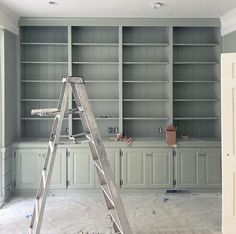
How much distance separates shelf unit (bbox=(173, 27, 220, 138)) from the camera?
5.48 m

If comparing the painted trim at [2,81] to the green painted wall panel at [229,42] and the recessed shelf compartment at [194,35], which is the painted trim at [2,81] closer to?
the recessed shelf compartment at [194,35]

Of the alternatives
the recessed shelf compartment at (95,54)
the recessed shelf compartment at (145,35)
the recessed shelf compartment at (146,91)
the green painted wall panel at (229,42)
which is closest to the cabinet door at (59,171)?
the recessed shelf compartment at (146,91)

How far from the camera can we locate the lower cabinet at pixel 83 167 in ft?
16.4

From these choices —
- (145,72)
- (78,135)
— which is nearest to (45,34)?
(145,72)

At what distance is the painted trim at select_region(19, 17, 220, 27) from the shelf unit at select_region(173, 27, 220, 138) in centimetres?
29

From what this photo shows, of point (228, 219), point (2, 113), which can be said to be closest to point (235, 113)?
point (228, 219)

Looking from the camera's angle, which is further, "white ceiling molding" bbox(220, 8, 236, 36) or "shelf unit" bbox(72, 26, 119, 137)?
"shelf unit" bbox(72, 26, 119, 137)

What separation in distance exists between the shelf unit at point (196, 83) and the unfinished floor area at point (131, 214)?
121 centimetres

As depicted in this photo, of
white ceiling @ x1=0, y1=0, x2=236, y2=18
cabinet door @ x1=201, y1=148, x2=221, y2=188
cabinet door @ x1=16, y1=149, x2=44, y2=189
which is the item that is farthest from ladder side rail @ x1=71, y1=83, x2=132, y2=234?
cabinet door @ x1=201, y1=148, x2=221, y2=188

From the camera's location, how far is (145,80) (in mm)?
5512

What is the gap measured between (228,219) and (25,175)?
304 centimetres

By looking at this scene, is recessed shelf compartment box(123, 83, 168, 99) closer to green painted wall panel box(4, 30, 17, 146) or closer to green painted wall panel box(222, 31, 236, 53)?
green painted wall panel box(222, 31, 236, 53)

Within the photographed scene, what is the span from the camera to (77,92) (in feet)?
9.16

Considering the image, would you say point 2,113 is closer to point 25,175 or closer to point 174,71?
point 25,175
